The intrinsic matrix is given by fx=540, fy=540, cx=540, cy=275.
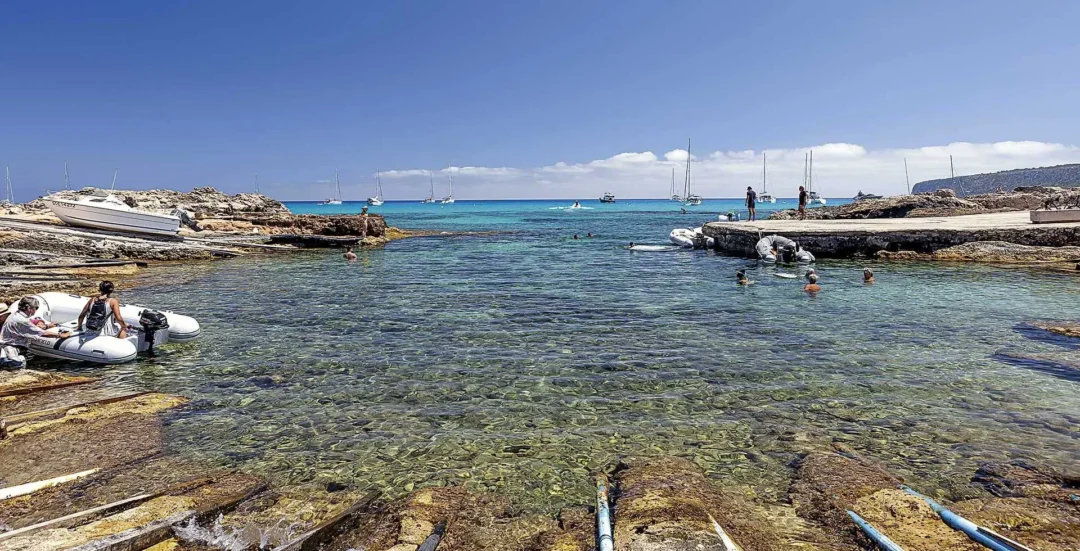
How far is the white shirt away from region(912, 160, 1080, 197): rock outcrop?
410 ft

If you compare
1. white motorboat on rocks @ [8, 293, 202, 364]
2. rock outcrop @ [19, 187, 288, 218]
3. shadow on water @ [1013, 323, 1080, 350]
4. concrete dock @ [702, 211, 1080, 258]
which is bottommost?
shadow on water @ [1013, 323, 1080, 350]

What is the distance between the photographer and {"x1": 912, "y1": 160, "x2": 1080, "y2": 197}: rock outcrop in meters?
103

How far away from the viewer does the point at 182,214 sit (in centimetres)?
2917

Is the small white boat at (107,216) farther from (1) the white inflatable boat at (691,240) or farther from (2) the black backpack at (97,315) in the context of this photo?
(1) the white inflatable boat at (691,240)

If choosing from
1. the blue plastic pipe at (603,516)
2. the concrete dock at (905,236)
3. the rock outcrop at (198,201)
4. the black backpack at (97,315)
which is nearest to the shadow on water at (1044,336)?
the blue plastic pipe at (603,516)

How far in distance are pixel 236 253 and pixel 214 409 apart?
2316 centimetres

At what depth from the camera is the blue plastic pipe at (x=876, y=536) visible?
3.72 metres

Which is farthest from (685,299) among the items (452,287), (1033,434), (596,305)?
(1033,434)

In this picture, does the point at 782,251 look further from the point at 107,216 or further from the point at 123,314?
the point at 107,216

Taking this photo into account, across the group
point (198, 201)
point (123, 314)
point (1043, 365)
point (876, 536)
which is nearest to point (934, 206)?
point (1043, 365)

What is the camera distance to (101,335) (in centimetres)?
900

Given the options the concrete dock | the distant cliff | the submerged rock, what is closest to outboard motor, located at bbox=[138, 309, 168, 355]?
the submerged rock

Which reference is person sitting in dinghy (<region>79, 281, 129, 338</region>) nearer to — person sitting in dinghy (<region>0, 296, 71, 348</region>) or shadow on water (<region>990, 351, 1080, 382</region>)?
person sitting in dinghy (<region>0, 296, 71, 348</region>)

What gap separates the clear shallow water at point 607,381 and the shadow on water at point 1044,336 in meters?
0.09
